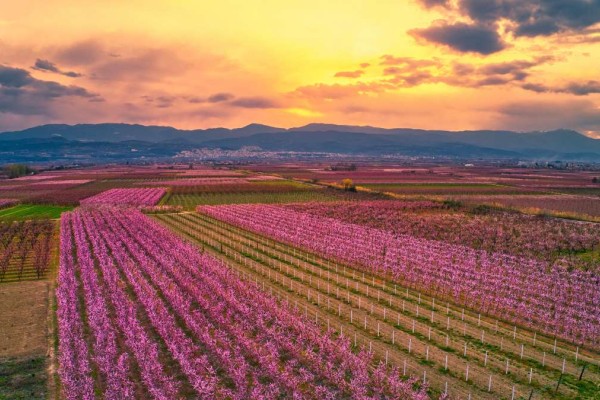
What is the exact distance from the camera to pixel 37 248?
42188mm

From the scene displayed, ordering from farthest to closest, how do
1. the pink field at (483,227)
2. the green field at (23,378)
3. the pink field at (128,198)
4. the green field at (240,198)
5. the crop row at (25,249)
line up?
the green field at (240,198) → the pink field at (128,198) → the pink field at (483,227) → the crop row at (25,249) → the green field at (23,378)

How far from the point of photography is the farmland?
58.1ft

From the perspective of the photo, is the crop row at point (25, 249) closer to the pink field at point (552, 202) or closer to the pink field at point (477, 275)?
the pink field at point (477, 275)

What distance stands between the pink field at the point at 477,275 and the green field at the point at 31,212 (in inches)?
1423

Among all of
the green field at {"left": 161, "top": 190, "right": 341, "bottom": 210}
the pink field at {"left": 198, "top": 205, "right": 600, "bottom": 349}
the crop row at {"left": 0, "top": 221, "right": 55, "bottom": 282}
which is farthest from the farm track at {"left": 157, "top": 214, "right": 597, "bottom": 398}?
the green field at {"left": 161, "top": 190, "right": 341, "bottom": 210}

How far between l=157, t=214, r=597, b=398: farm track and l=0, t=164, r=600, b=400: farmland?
108mm

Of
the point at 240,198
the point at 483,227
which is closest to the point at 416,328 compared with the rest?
the point at 483,227

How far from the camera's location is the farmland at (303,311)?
1770cm

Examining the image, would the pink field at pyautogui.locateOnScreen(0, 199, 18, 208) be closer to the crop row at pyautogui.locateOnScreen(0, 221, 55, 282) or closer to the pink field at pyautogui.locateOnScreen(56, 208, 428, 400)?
the crop row at pyautogui.locateOnScreen(0, 221, 55, 282)

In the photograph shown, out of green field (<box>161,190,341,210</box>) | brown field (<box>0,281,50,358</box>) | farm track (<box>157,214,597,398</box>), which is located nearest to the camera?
farm track (<box>157,214,597,398</box>)

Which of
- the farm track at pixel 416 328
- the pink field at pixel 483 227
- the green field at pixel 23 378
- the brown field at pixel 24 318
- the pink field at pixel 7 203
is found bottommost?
the brown field at pixel 24 318

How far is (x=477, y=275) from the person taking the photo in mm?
31859

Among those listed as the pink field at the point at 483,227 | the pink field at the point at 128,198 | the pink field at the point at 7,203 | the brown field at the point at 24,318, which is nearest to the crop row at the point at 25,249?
the brown field at the point at 24,318

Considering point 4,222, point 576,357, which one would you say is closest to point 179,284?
point 576,357
